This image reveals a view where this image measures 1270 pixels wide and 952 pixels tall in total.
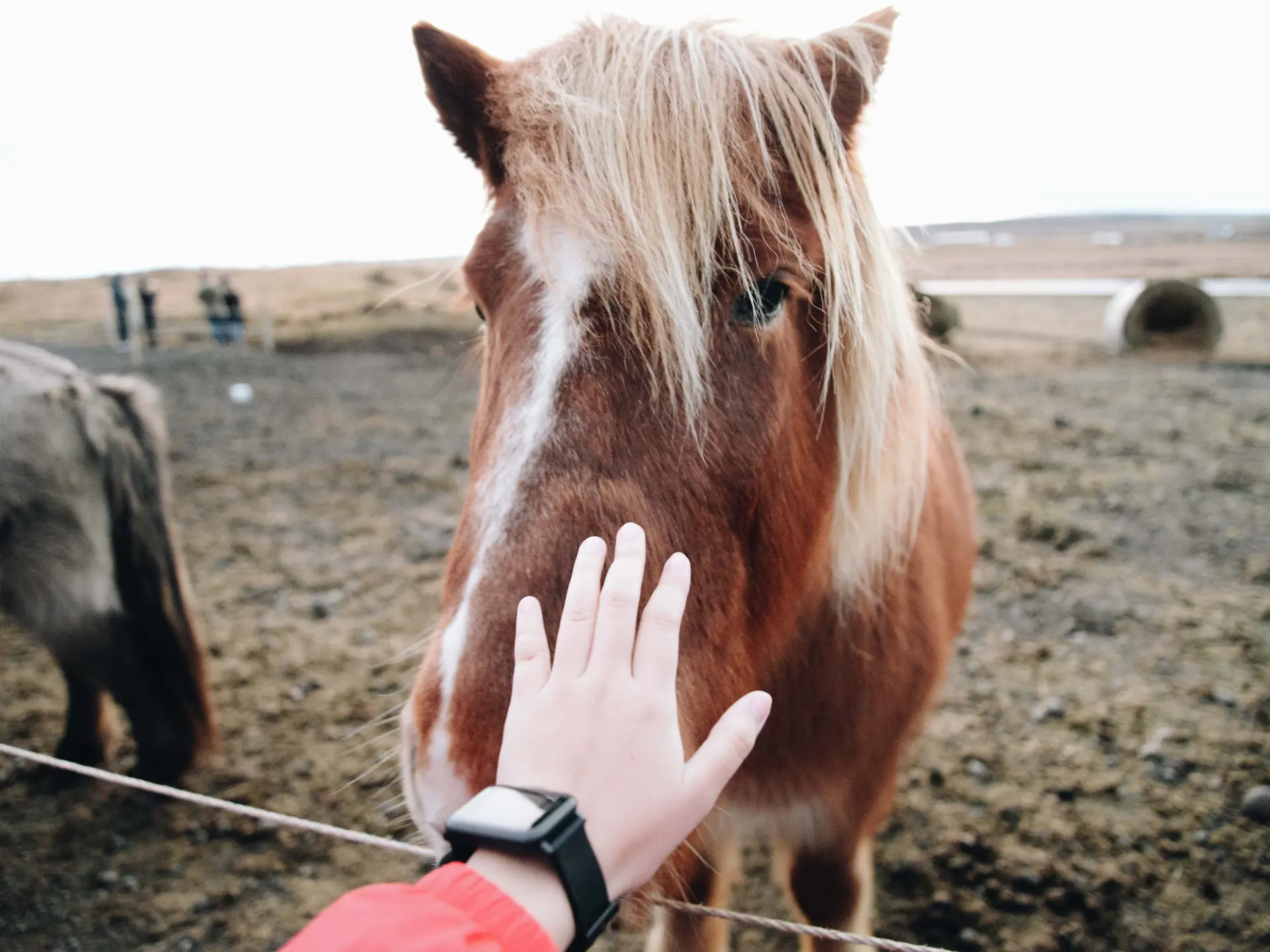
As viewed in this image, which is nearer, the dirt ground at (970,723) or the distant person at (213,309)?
the dirt ground at (970,723)

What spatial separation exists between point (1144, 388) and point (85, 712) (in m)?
10.3

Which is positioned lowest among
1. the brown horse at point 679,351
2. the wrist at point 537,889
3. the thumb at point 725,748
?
the wrist at point 537,889

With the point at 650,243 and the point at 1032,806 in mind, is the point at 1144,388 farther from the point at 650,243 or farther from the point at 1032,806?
the point at 650,243

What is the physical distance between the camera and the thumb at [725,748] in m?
0.84

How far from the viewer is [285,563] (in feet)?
18.1

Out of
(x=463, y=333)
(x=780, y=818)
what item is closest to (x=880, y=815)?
(x=780, y=818)

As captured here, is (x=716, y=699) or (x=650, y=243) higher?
(x=650, y=243)

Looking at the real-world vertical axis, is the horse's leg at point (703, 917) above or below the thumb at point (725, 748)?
below

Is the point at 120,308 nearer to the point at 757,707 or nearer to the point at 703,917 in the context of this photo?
the point at 703,917

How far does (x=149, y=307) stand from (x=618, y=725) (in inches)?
771

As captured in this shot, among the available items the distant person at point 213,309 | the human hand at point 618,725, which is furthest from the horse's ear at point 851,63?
the distant person at point 213,309

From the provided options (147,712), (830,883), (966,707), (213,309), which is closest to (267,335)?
(213,309)

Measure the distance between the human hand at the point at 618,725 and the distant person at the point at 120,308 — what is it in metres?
18.3

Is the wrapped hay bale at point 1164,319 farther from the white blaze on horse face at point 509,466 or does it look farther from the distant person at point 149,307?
the distant person at point 149,307
